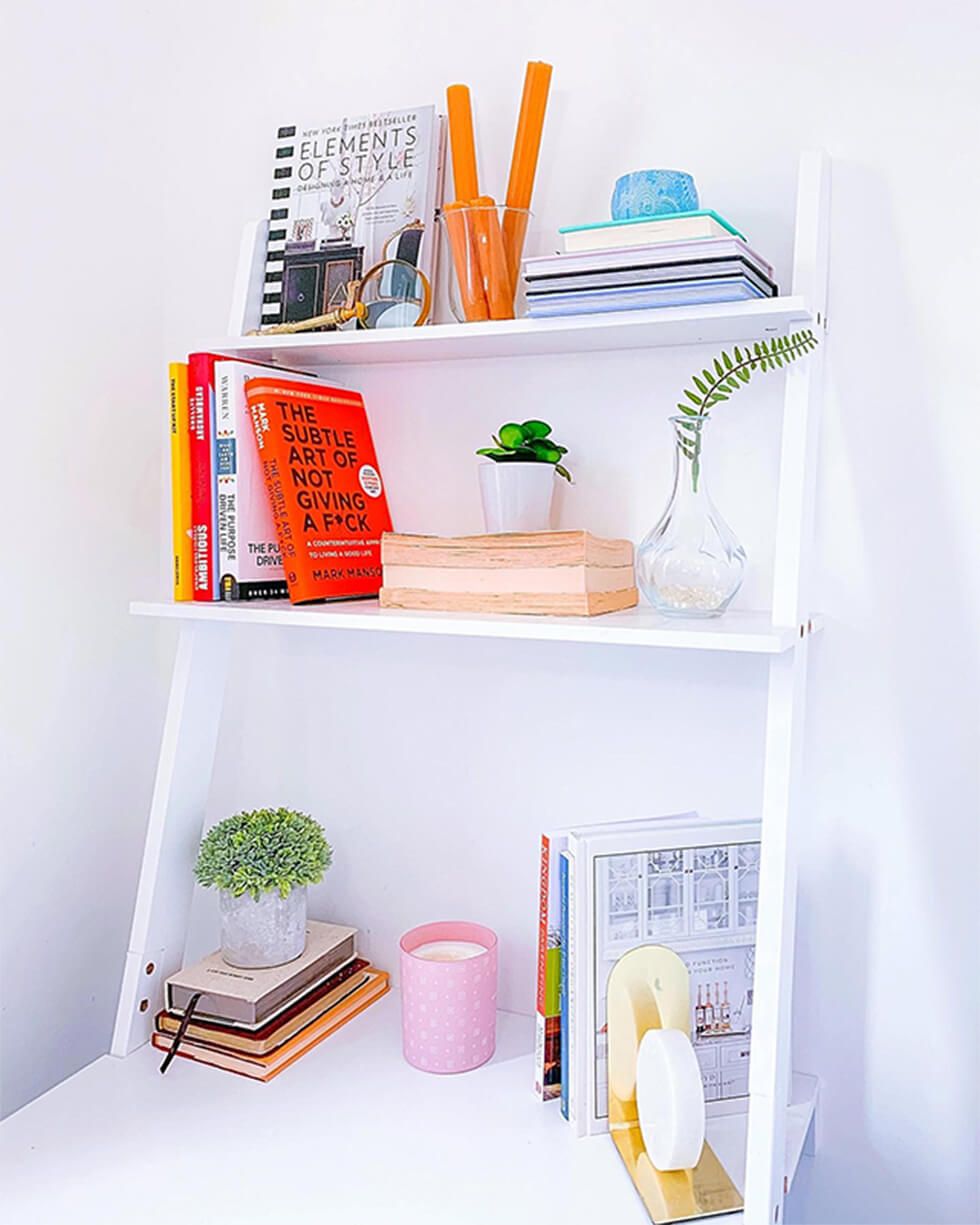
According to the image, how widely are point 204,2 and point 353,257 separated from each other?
1.38 feet

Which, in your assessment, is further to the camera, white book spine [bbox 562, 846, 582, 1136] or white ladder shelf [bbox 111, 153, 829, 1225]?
white book spine [bbox 562, 846, 582, 1136]

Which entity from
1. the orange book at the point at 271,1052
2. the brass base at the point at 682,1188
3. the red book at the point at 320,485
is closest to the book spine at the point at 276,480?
the red book at the point at 320,485

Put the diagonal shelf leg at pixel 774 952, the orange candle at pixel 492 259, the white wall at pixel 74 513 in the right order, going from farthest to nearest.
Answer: the white wall at pixel 74 513 → the orange candle at pixel 492 259 → the diagonal shelf leg at pixel 774 952

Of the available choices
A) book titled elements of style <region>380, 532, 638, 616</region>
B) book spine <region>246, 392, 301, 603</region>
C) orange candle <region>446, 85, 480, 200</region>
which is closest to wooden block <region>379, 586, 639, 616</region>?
book titled elements of style <region>380, 532, 638, 616</region>

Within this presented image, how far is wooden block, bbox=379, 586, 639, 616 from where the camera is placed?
980 mm

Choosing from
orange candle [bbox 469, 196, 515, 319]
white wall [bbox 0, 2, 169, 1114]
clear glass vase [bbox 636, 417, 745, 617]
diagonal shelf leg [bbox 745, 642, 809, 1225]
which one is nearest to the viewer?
diagonal shelf leg [bbox 745, 642, 809, 1225]

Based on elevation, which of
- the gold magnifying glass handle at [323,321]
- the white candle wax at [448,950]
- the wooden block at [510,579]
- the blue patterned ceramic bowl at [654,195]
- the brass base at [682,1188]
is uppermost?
the blue patterned ceramic bowl at [654,195]

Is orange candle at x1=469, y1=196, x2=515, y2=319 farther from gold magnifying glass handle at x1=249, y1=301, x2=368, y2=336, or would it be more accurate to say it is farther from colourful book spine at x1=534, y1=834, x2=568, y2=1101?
colourful book spine at x1=534, y1=834, x2=568, y2=1101

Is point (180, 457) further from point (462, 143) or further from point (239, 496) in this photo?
point (462, 143)

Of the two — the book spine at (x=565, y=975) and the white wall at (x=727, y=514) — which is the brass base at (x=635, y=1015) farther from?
the white wall at (x=727, y=514)

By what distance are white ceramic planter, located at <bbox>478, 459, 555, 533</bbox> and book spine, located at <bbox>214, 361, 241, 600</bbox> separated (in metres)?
0.25

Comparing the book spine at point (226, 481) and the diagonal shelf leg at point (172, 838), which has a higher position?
the book spine at point (226, 481)

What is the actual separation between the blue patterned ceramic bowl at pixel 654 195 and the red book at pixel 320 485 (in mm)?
381

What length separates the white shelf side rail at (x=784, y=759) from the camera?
0.89 meters
